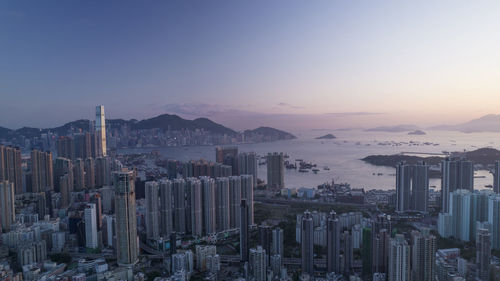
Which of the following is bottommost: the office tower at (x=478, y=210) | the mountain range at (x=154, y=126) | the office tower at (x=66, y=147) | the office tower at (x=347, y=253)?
the office tower at (x=347, y=253)

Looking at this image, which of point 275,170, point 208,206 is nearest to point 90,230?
A: point 208,206

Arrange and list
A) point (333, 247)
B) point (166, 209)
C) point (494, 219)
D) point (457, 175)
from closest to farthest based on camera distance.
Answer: point (333, 247) → point (494, 219) → point (166, 209) → point (457, 175)

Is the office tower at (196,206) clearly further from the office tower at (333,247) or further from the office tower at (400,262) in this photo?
the office tower at (400,262)

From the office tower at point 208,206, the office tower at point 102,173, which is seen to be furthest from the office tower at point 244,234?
the office tower at point 102,173

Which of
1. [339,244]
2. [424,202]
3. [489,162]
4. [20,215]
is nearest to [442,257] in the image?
[339,244]

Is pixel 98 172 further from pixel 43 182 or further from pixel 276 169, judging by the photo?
pixel 276 169

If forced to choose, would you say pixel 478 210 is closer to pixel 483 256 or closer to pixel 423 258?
pixel 483 256

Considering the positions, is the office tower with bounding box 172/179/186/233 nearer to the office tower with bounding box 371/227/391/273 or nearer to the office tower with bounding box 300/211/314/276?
the office tower with bounding box 300/211/314/276
